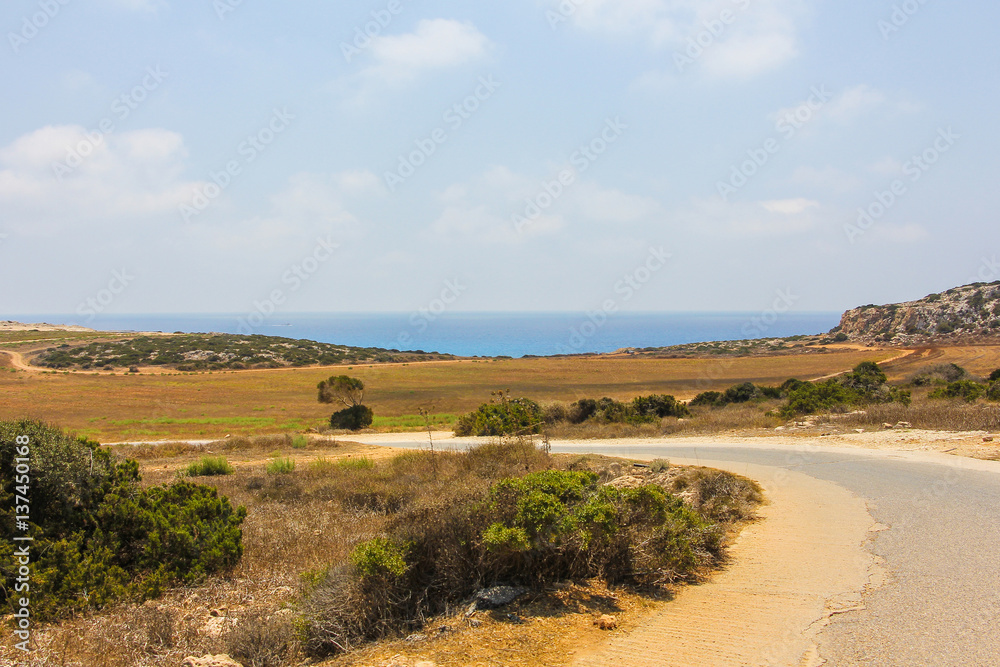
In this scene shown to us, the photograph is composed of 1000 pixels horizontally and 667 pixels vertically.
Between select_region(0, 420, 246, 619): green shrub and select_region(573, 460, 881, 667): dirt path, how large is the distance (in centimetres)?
529

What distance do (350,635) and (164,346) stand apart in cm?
9536

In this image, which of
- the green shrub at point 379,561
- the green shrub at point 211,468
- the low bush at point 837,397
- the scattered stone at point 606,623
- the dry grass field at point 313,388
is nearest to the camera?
the scattered stone at point 606,623

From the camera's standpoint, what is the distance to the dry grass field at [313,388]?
34219 millimetres

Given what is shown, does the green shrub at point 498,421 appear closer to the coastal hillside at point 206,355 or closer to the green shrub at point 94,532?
the green shrub at point 94,532

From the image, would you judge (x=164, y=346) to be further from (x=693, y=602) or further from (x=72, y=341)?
(x=693, y=602)

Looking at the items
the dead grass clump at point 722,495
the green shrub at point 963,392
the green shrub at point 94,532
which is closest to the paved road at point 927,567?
the dead grass clump at point 722,495

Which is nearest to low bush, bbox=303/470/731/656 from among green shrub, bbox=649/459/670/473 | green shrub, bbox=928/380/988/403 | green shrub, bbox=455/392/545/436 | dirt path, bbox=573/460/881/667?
dirt path, bbox=573/460/881/667

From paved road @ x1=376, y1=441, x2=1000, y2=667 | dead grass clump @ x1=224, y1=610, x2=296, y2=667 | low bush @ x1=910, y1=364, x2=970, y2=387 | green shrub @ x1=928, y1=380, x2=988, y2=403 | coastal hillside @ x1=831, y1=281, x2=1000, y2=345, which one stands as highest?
coastal hillside @ x1=831, y1=281, x2=1000, y2=345

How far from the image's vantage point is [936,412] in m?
19.2

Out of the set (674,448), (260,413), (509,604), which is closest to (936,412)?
(674,448)

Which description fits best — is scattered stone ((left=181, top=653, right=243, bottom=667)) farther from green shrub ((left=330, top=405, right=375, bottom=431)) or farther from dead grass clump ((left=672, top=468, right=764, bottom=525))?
green shrub ((left=330, top=405, right=375, bottom=431))

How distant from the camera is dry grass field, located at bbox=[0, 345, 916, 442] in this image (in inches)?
1347

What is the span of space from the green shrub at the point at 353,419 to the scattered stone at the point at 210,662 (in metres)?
26.3

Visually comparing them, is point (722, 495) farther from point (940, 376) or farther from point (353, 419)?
point (940, 376)
